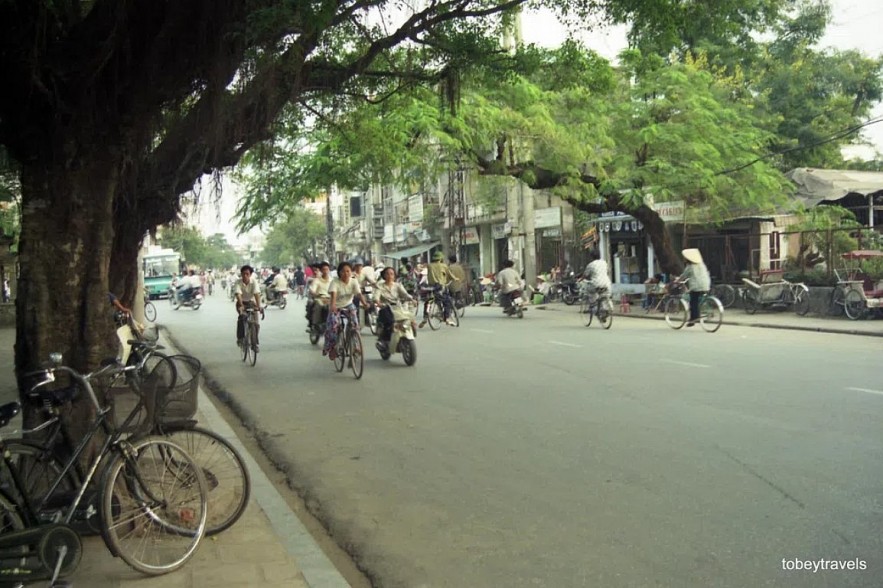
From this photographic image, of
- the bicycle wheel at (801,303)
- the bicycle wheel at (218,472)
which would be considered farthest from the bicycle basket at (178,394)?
the bicycle wheel at (801,303)

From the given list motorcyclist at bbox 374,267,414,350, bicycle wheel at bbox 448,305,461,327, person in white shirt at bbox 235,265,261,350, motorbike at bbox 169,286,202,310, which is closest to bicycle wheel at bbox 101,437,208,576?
motorcyclist at bbox 374,267,414,350

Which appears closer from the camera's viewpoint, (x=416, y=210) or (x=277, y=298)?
(x=277, y=298)

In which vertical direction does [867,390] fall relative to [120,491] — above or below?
below

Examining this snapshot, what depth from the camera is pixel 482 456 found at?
22.3ft

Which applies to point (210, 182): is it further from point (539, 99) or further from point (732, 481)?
point (539, 99)

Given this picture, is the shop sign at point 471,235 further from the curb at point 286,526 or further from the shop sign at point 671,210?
the curb at point 286,526

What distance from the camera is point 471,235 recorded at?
46.3m

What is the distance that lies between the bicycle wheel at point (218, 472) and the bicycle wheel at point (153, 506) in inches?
5.9

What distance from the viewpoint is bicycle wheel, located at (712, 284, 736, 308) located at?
23.2 metres

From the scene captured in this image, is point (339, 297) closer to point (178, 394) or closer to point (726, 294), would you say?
point (178, 394)

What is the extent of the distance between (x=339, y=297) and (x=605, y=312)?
328 inches

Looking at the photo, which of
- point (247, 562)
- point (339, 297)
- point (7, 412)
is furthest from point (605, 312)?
point (7, 412)

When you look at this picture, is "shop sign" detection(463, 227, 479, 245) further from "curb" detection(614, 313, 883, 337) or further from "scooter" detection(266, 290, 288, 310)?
"curb" detection(614, 313, 883, 337)

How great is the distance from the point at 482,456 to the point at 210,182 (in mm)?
5333
